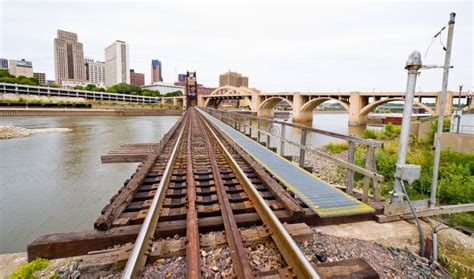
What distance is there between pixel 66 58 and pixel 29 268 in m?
242

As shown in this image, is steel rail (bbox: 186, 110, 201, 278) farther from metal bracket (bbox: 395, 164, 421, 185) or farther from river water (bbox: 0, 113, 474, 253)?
river water (bbox: 0, 113, 474, 253)

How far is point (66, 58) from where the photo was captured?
193625 millimetres

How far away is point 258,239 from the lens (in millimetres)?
2660

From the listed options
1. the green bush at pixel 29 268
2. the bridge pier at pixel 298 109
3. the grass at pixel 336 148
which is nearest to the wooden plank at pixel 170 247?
the green bush at pixel 29 268

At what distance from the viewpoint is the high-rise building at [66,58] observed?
189 metres

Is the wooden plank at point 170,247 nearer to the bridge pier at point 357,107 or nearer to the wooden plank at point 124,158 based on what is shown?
the wooden plank at point 124,158

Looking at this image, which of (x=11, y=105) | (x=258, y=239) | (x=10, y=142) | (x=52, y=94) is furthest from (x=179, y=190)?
(x=52, y=94)

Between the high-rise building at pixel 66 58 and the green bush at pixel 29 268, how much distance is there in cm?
22649

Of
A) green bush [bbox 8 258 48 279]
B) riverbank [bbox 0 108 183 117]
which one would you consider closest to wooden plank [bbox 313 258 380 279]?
green bush [bbox 8 258 48 279]

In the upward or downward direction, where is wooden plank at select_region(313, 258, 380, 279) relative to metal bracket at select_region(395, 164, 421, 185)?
downward

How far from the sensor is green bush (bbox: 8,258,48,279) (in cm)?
222

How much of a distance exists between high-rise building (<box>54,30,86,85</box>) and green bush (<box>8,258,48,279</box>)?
226m

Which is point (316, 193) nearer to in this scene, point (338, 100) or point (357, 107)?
point (357, 107)

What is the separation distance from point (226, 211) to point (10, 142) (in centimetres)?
2201
